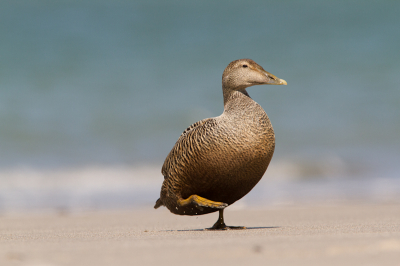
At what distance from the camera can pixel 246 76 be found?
6691mm

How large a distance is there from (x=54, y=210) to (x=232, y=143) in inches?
396

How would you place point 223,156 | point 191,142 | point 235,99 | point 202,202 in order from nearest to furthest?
1. point 223,156
2. point 202,202
3. point 191,142
4. point 235,99

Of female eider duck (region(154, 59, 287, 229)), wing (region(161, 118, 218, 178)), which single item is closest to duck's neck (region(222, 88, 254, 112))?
female eider duck (region(154, 59, 287, 229))

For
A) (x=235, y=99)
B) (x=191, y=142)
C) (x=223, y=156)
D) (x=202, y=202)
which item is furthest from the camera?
(x=235, y=99)

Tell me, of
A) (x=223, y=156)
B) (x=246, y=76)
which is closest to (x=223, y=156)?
(x=223, y=156)

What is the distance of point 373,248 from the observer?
3697mm

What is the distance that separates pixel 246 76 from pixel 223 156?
53.8 inches

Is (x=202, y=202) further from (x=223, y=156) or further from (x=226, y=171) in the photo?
(x=223, y=156)

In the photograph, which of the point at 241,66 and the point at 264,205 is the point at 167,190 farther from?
the point at 264,205

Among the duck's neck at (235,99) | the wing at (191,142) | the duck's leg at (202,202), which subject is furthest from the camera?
the duck's neck at (235,99)

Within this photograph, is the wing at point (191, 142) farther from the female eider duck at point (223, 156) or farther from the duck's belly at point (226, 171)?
the duck's belly at point (226, 171)

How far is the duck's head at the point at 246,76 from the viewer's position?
6691 mm

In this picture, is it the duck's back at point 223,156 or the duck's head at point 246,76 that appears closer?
the duck's back at point 223,156

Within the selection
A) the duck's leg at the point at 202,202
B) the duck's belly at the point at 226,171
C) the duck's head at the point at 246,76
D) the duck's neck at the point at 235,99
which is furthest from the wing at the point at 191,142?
the duck's head at the point at 246,76
